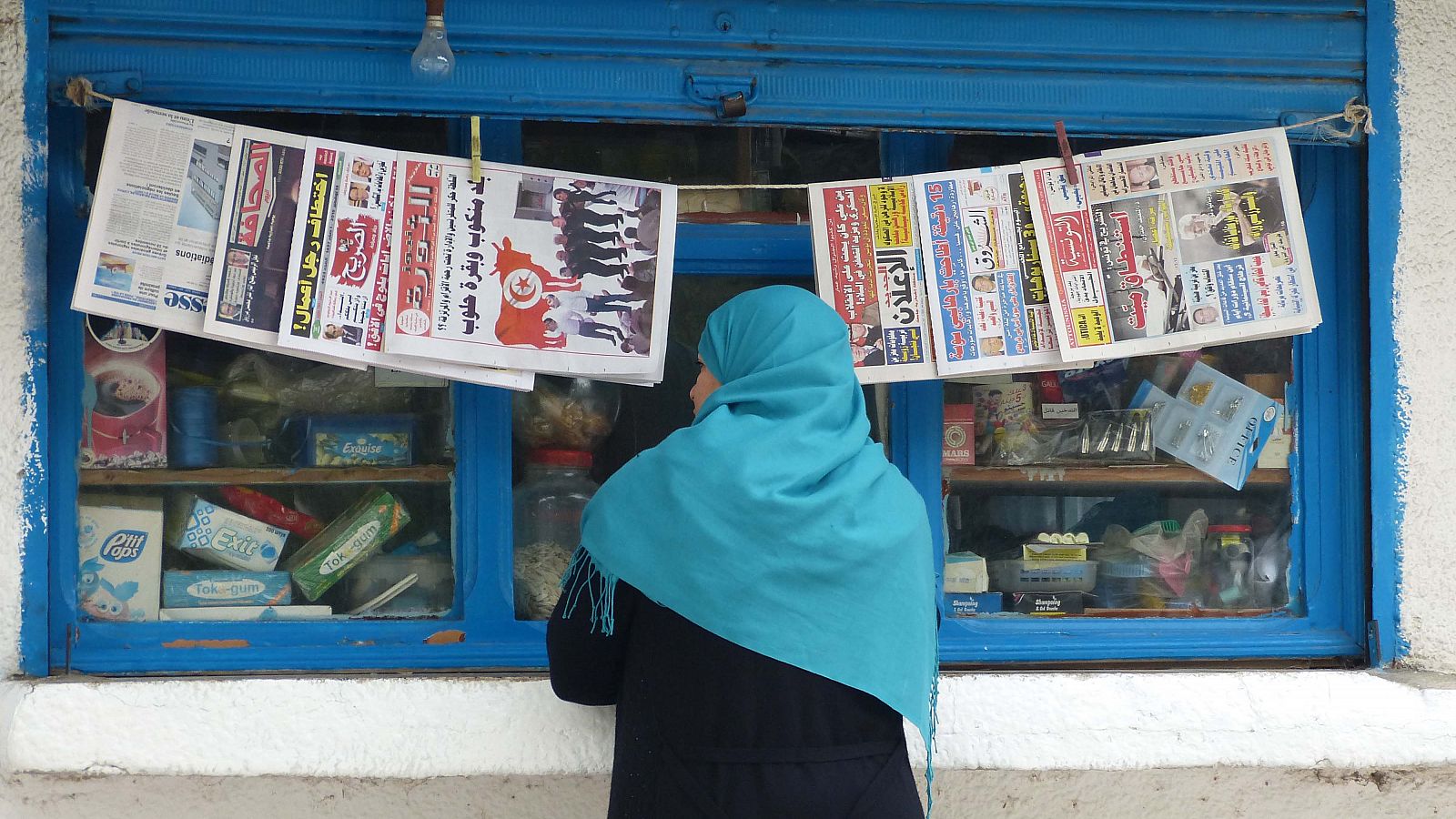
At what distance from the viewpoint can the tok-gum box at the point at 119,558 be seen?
2344 mm

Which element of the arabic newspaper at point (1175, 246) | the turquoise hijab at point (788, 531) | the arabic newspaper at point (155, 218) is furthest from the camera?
the arabic newspaper at point (1175, 246)

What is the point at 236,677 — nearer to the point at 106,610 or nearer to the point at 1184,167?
the point at 106,610

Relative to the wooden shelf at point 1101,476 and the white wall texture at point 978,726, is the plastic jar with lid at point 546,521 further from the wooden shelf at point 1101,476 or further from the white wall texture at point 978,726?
the wooden shelf at point 1101,476

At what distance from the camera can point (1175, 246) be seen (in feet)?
7.77

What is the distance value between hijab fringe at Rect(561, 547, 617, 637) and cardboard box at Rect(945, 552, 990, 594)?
1.03 m

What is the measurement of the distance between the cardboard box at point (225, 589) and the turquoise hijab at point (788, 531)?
1004 mm

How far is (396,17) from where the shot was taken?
2.25 m

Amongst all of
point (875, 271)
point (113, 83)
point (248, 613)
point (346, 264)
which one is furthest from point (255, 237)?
point (875, 271)

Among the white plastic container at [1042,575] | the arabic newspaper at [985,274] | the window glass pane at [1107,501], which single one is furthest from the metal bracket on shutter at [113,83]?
the white plastic container at [1042,575]

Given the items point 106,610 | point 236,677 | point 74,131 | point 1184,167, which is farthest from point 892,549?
point 74,131

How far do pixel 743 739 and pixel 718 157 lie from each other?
1364mm

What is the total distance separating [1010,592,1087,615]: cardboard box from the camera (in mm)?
2562

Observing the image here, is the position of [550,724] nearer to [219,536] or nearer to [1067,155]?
[219,536]

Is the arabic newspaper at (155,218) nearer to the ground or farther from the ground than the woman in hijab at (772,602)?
farther from the ground
